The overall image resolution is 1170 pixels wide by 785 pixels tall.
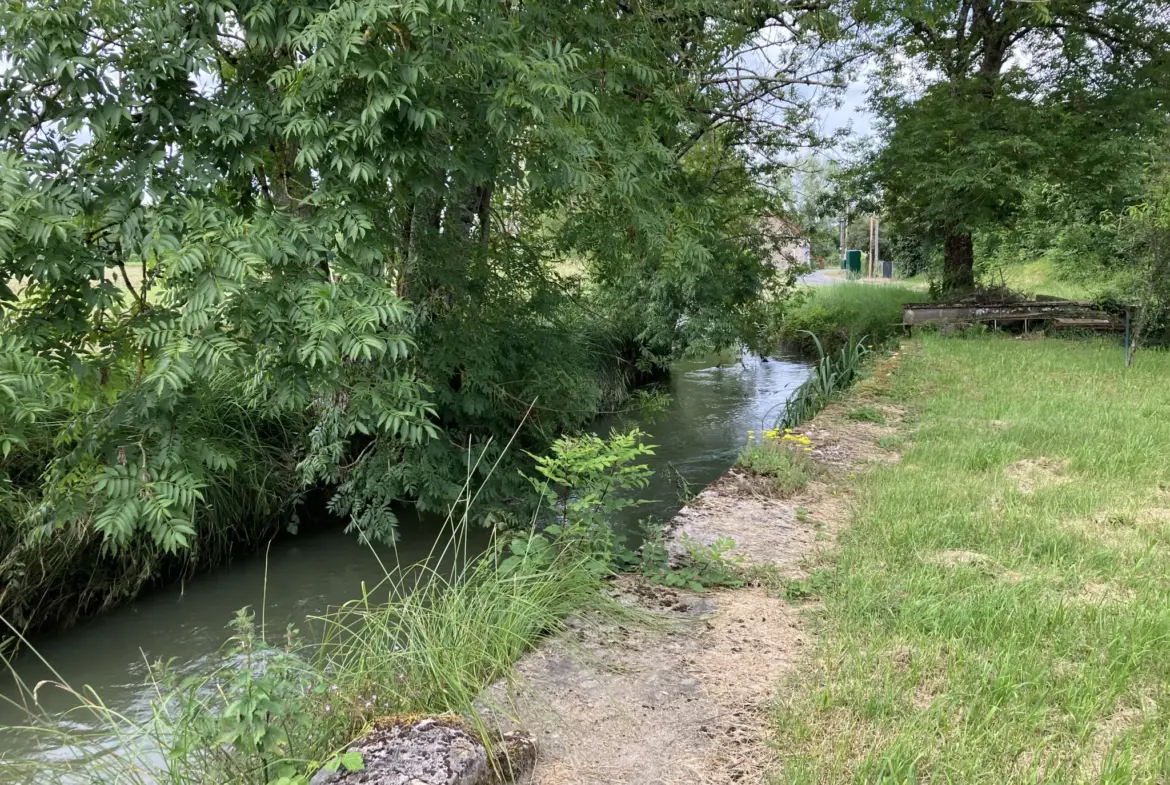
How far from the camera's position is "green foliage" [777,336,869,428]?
8633 mm

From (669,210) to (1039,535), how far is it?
381 centimetres

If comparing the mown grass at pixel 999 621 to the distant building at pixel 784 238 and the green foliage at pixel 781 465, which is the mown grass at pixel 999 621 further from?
the distant building at pixel 784 238

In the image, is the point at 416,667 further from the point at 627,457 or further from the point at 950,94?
the point at 950,94

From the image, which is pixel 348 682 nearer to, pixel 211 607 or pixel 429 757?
pixel 429 757

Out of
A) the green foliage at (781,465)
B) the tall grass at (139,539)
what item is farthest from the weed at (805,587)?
the tall grass at (139,539)

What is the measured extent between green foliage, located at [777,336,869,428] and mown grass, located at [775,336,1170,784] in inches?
98.9

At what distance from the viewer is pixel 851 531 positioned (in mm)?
4266

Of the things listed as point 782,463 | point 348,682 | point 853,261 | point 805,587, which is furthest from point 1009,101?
point 853,261

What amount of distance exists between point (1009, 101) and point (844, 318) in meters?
5.80

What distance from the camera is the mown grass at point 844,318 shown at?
1606 cm

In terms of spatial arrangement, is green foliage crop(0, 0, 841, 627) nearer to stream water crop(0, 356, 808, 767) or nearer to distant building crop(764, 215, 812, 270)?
stream water crop(0, 356, 808, 767)

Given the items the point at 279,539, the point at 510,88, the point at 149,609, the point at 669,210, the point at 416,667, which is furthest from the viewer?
the point at 279,539

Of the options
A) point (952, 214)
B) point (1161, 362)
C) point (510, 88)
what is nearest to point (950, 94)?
point (952, 214)

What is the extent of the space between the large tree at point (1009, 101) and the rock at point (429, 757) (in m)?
12.5
